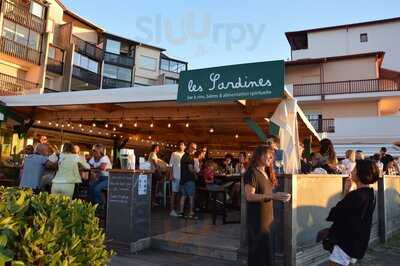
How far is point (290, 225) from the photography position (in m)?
5.30

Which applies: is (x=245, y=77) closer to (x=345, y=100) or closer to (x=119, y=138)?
(x=119, y=138)

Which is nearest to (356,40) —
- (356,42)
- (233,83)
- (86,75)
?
(356,42)

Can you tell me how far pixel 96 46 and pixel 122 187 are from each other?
1453 inches

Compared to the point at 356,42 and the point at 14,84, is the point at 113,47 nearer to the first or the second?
the point at 14,84

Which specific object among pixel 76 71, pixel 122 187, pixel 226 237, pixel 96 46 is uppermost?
pixel 96 46

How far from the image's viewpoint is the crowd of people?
7090 millimetres

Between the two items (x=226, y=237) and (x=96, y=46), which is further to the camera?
(x=96, y=46)

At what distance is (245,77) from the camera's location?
721cm

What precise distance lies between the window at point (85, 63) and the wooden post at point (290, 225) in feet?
111

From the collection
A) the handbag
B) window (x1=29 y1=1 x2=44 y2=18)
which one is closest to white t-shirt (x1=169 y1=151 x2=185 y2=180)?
the handbag

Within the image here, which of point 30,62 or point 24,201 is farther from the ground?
point 30,62

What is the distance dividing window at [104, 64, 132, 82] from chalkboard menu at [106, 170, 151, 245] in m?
44.9

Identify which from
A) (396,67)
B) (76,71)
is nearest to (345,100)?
(396,67)

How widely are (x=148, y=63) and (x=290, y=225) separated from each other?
51496 millimetres
